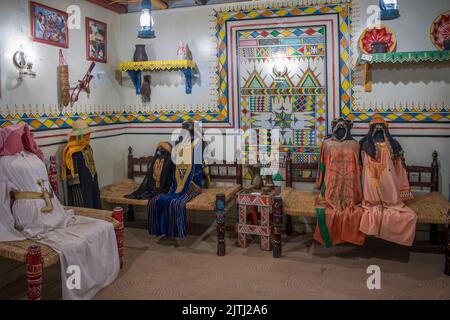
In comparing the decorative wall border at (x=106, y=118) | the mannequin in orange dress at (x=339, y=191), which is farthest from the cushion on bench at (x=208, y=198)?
the mannequin in orange dress at (x=339, y=191)

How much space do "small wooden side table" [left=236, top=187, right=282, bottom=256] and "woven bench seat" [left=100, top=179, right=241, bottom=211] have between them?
301mm

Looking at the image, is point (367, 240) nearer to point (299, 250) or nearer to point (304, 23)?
point (299, 250)

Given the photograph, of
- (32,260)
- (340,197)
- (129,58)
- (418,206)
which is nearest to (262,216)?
(340,197)

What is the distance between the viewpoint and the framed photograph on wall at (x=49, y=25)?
182 inches

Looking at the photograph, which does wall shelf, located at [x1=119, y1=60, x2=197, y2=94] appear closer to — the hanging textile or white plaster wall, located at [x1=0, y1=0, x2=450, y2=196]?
white plaster wall, located at [x1=0, y1=0, x2=450, y2=196]

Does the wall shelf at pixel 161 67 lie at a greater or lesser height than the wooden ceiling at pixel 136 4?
lesser

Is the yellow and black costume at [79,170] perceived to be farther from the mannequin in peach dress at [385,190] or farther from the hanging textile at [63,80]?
the mannequin in peach dress at [385,190]

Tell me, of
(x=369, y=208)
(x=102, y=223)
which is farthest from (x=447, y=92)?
(x=102, y=223)

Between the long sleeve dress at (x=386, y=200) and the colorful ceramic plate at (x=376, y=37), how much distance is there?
1268 millimetres

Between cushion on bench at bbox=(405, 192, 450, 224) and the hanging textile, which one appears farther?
the hanging textile

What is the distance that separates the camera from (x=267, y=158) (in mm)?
5688

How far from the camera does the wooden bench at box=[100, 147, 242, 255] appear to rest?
189 inches

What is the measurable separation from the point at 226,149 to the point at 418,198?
243 centimetres

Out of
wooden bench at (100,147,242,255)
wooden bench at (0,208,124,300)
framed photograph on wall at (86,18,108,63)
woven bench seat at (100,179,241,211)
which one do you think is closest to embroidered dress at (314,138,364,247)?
wooden bench at (100,147,242,255)
